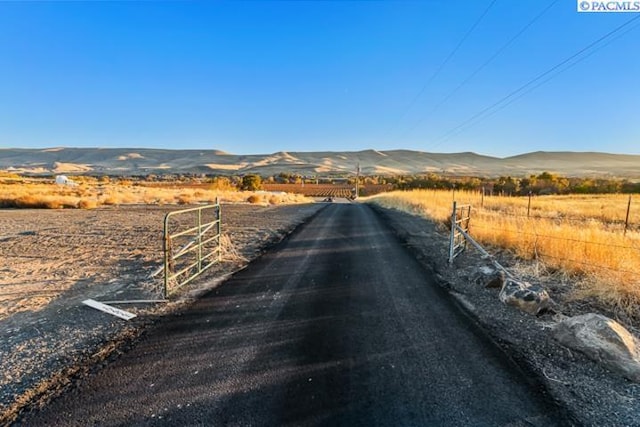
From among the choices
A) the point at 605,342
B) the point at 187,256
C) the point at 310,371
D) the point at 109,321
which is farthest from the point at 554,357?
the point at 187,256

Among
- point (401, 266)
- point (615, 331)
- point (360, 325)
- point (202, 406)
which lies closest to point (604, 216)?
point (401, 266)

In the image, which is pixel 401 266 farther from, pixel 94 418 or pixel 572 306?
pixel 94 418

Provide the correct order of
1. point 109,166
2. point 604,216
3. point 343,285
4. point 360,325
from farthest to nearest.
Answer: point 109,166 < point 604,216 < point 343,285 < point 360,325

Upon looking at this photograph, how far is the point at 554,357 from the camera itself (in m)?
4.04

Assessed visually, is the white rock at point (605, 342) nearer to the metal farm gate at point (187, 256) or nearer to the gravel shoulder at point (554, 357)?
the gravel shoulder at point (554, 357)

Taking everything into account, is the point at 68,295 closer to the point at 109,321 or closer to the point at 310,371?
the point at 109,321

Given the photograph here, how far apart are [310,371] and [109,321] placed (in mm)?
3280

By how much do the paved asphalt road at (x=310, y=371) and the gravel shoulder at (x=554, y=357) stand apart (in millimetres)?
260

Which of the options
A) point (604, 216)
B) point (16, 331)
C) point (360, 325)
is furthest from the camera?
point (604, 216)

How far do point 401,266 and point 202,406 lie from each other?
6209 millimetres

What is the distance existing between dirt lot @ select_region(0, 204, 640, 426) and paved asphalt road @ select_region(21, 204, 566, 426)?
0.32 metres

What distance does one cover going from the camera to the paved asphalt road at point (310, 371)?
294 centimetres

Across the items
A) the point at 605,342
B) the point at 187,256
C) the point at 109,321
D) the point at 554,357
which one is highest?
the point at 605,342

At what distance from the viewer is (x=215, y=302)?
573 centimetres
